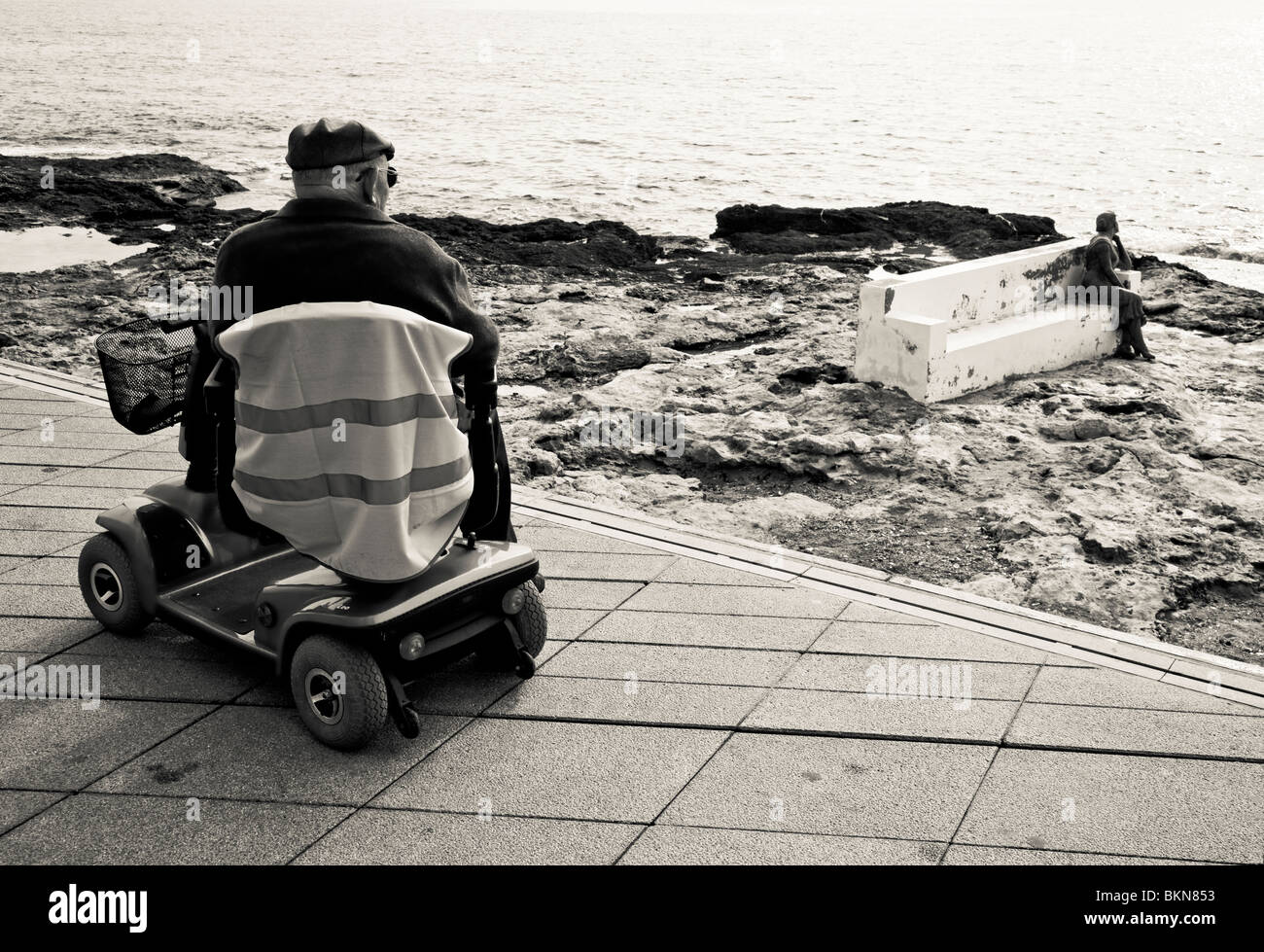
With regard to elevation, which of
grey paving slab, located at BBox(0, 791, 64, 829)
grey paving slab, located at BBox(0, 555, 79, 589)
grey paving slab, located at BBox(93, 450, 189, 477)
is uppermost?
grey paving slab, located at BBox(93, 450, 189, 477)

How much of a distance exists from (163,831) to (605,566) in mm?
2333

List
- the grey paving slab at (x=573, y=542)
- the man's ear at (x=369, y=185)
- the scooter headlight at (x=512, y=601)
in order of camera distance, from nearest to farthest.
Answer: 1. the man's ear at (x=369, y=185)
2. the scooter headlight at (x=512, y=601)
3. the grey paving slab at (x=573, y=542)

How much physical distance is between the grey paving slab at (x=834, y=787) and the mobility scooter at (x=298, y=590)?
838 millimetres

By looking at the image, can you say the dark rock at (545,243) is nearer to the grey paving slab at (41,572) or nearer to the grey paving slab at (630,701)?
the grey paving slab at (41,572)

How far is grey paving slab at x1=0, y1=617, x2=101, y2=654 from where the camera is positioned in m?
4.52

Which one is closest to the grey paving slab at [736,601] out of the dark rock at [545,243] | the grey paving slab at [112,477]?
the grey paving slab at [112,477]

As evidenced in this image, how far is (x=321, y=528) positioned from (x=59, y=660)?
1347mm

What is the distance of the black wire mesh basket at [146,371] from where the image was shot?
14.2 feet

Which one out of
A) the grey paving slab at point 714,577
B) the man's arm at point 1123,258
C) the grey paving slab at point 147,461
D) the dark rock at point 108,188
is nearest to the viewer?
the grey paving slab at point 714,577

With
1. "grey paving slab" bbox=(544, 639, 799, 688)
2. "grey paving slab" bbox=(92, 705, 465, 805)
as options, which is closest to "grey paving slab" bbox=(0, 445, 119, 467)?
"grey paving slab" bbox=(92, 705, 465, 805)

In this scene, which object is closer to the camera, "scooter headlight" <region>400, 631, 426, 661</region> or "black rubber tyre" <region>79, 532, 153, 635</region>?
"scooter headlight" <region>400, 631, 426, 661</region>

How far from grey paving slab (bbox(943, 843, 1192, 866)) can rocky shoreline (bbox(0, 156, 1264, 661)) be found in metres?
2.42

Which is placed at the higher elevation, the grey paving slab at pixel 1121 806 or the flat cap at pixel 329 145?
the flat cap at pixel 329 145

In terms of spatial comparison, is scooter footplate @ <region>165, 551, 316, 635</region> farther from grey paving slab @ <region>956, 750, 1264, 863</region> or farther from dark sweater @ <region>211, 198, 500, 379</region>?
grey paving slab @ <region>956, 750, 1264, 863</region>
